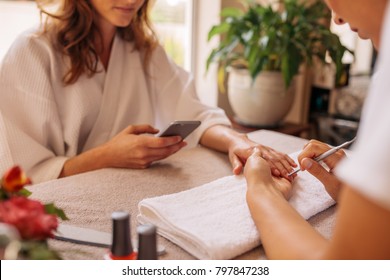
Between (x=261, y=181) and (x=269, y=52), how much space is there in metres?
1.30

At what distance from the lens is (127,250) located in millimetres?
595

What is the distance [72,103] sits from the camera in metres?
1.29

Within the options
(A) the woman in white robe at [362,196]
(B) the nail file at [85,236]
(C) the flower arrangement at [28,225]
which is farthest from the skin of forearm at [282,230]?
(C) the flower arrangement at [28,225]

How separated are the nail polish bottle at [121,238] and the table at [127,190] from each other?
8 cm

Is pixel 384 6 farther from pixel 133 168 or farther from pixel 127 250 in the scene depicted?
pixel 133 168

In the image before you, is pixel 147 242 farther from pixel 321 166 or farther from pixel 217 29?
pixel 217 29

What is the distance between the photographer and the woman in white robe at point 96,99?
3.80 feet

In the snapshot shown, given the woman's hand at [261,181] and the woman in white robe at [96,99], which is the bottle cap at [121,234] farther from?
the woman in white robe at [96,99]

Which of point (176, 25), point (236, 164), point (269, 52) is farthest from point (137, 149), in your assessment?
point (176, 25)

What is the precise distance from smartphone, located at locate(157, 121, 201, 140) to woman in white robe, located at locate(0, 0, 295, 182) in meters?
0.02

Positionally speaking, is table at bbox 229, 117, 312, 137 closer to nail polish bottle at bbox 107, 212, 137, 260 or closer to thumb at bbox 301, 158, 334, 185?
thumb at bbox 301, 158, 334, 185

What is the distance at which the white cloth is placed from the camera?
0.39 m

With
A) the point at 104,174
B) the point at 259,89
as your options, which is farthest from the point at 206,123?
the point at 259,89

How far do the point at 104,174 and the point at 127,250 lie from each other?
0.48 m
